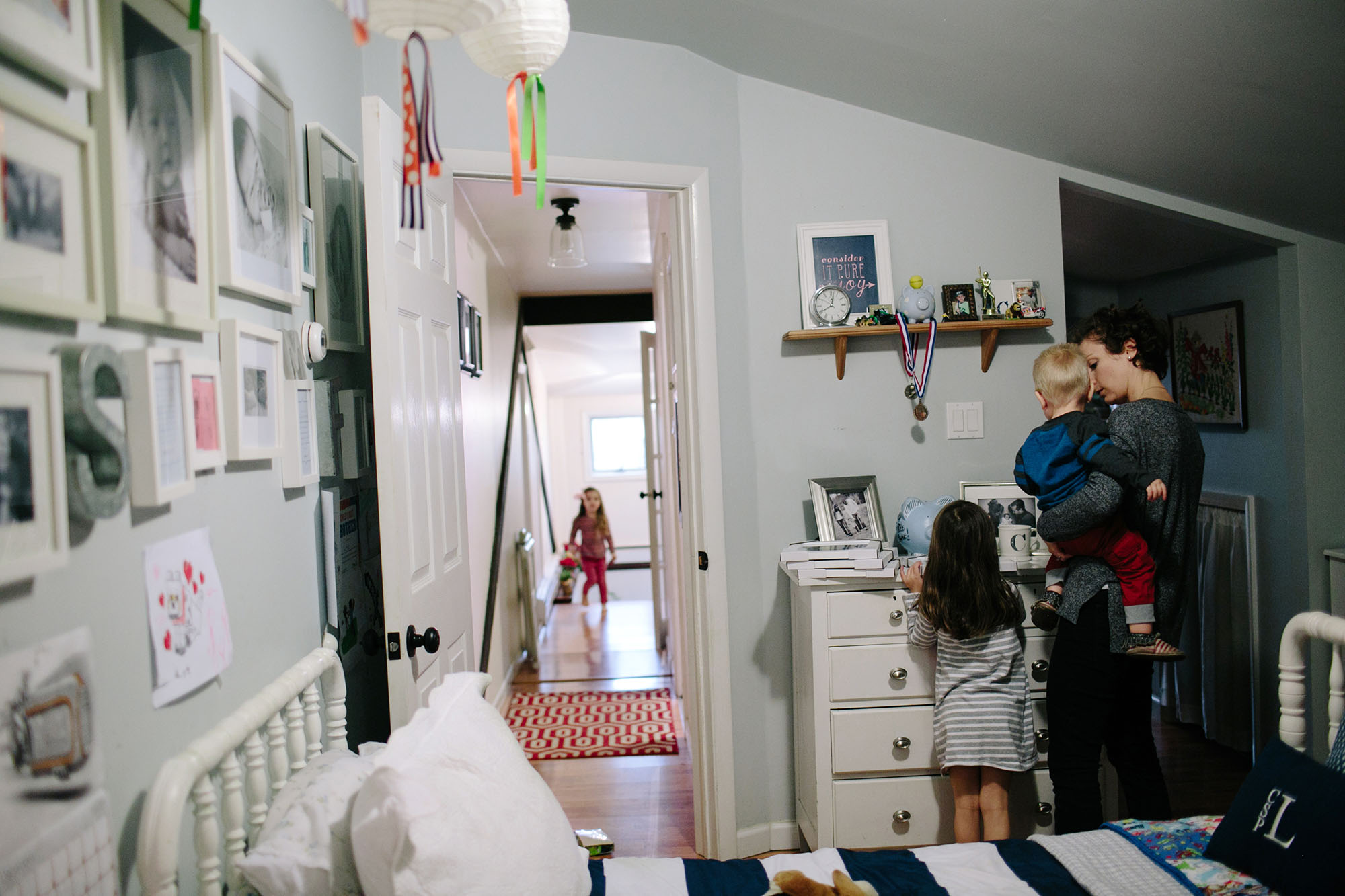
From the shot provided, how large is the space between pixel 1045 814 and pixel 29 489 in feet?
7.88

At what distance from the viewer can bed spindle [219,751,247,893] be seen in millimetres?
1145

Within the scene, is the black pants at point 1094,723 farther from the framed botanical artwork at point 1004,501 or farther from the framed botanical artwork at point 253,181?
the framed botanical artwork at point 253,181

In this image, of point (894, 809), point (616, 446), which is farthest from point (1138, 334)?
point (616, 446)

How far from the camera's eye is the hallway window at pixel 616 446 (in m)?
9.06

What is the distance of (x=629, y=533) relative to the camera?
9062 mm

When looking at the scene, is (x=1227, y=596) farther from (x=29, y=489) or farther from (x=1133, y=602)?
(x=29, y=489)

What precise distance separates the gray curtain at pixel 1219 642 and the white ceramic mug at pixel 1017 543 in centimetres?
111

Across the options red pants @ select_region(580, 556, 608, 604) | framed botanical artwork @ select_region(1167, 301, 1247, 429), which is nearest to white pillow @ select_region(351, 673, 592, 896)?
framed botanical artwork @ select_region(1167, 301, 1247, 429)

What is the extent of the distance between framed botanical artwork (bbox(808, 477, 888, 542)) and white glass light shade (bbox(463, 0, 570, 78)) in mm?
1509

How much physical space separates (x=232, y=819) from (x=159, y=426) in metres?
0.55

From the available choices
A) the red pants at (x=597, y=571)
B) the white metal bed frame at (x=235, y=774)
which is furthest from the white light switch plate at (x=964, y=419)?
the red pants at (x=597, y=571)

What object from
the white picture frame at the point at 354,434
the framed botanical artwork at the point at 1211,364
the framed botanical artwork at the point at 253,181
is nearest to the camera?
the framed botanical artwork at the point at 253,181

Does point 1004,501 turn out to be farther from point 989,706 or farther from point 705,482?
point 705,482

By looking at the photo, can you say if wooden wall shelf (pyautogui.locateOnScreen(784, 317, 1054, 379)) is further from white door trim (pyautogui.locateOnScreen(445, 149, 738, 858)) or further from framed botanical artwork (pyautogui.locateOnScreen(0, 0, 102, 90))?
framed botanical artwork (pyautogui.locateOnScreen(0, 0, 102, 90))
